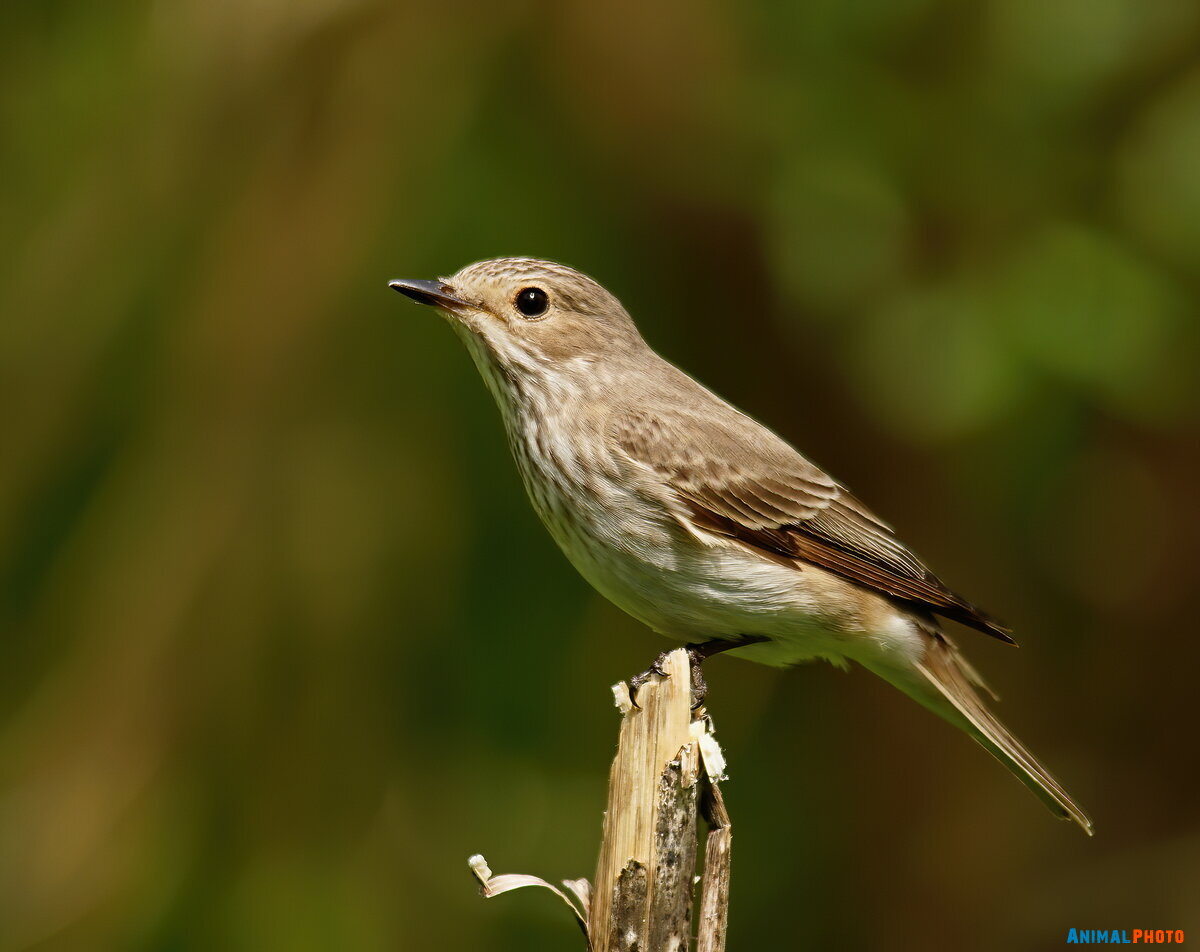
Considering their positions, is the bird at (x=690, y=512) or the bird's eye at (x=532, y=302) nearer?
the bird at (x=690, y=512)

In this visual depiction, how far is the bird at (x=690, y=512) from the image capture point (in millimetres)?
4266

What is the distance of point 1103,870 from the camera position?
5.73 metres

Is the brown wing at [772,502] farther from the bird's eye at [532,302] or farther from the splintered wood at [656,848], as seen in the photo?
the splintered wood at [656,848]

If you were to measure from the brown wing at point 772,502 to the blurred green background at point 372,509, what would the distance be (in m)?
0.53

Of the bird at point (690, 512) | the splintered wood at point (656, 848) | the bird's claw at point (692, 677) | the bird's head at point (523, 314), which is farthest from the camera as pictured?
the bird's head at point (523, 314)

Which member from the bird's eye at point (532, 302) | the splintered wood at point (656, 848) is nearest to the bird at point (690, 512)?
the bird's eye at point (532, 302)

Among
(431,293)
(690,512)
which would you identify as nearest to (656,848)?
(690,512)

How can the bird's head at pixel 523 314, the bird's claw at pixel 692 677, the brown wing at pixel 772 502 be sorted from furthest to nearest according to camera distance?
the bird's head at pixel 523 314, the brown wing at pixel 772 502, the bird's claw at pixel 692 677

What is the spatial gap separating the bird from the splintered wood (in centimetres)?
76

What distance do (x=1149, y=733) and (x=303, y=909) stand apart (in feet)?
11.1

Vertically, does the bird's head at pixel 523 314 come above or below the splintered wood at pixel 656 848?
above

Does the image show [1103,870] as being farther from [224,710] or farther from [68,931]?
[68,931]

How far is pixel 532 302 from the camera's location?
4793 millimetres

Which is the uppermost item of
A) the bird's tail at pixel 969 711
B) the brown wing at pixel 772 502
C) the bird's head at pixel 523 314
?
the bird's head at pixel 523 314
